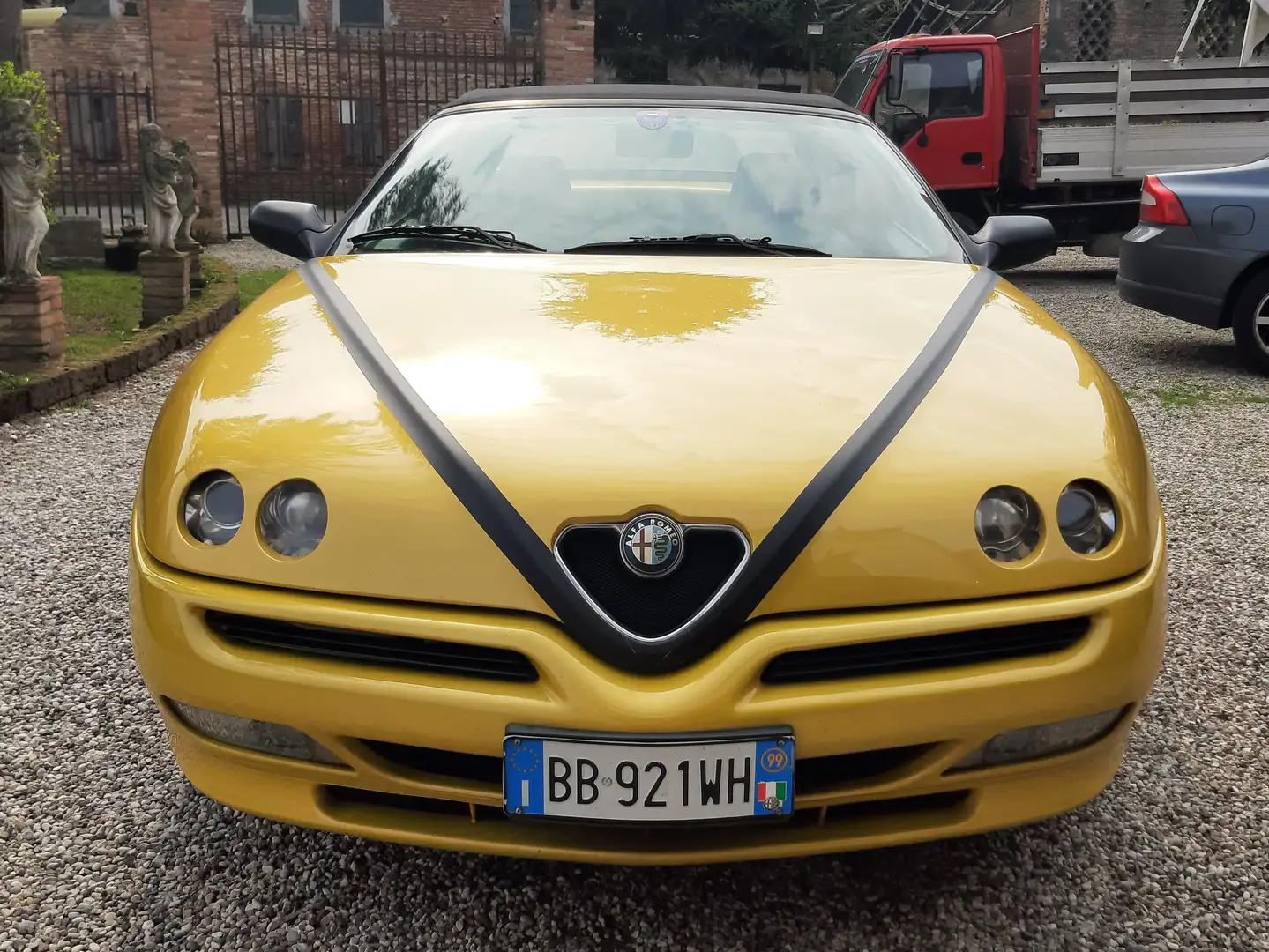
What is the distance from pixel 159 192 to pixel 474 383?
24.9 feet

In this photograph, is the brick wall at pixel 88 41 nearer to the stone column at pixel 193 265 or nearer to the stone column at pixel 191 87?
the stone column at pixel 191 87

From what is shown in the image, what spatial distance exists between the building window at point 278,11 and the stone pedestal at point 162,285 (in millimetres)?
18532

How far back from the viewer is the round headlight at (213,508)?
1645 mm

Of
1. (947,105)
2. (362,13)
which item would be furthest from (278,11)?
(947,105)

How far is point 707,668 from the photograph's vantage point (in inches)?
59.8

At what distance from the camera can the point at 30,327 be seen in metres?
5.71

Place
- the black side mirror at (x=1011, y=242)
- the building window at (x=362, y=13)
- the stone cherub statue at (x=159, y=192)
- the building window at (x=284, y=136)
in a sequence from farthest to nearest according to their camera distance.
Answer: the building window at (x=362, y=13), the building window at (x=284, y=136), the stone cherub statue at (x=159, y=192), the black side mirror at (x=1011, y=242)

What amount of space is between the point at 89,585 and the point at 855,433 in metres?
2.64

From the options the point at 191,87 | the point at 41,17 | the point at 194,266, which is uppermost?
the point at 41,17

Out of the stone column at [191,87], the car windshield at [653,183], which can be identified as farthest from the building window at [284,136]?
the car windshield at [653,183]

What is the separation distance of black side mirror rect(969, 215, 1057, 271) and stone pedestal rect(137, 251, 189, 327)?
260 inches

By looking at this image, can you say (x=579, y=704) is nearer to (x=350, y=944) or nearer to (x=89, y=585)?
(x=350, y=944)

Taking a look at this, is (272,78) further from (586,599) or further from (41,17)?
(586,599)

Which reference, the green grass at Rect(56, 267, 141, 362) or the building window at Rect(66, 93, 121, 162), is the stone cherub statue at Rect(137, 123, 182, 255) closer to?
the green grass at Rect(56, 267, 141, 362)
